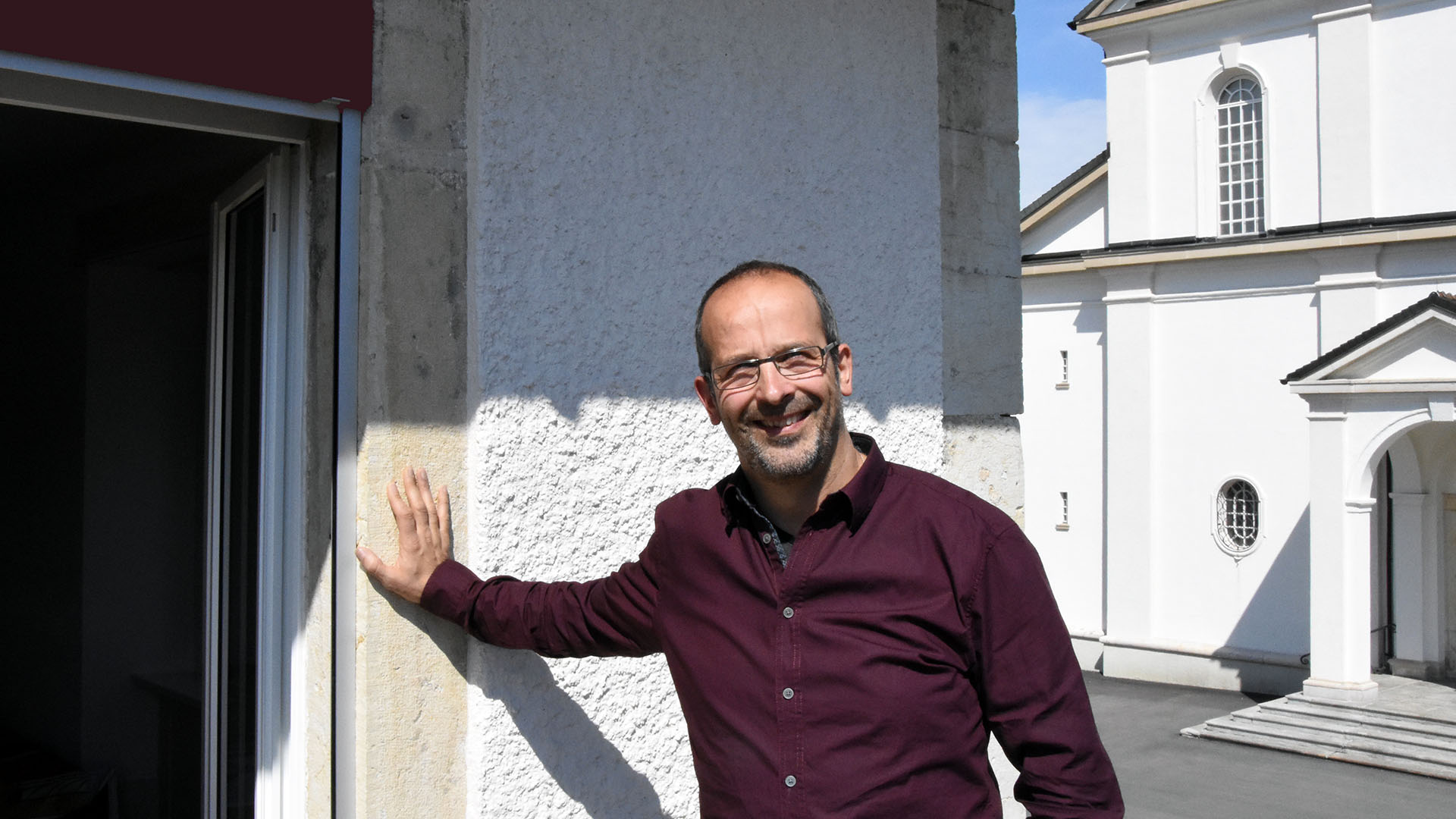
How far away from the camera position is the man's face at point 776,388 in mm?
2172

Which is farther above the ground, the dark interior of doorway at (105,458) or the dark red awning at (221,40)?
the dark red awning at (221,40)

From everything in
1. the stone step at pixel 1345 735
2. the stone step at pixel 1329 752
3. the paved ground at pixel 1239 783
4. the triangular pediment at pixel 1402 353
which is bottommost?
the paved ground at pixel 1239 783

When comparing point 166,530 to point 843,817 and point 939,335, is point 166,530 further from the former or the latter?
point 843,817

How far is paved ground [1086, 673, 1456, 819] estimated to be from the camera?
42.3ft

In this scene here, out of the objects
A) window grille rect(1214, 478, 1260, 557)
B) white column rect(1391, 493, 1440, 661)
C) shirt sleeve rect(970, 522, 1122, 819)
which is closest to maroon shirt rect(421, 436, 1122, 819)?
shirt sleeve rect(970, 522, 1122, 819)

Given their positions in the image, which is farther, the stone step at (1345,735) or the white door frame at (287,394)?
the stone step at (1345,735)

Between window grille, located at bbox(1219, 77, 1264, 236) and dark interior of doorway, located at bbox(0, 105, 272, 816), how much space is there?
704 inches

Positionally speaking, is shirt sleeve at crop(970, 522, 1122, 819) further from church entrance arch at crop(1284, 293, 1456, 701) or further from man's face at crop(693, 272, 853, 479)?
church entrance arch at crop(1284, 293, 1456, 701)

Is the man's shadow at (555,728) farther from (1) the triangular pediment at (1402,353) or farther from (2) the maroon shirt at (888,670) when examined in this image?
(1) the triangular pediment at (1402,353)

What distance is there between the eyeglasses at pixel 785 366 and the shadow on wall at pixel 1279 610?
1808 cm

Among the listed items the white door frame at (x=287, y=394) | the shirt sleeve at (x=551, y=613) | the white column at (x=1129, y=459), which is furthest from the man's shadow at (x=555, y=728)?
the white column at (x=1129, y=459)

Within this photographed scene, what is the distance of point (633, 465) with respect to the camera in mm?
3008

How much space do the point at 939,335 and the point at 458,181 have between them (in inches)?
62.8

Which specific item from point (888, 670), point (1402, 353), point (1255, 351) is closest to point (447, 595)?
point (888, 670)
